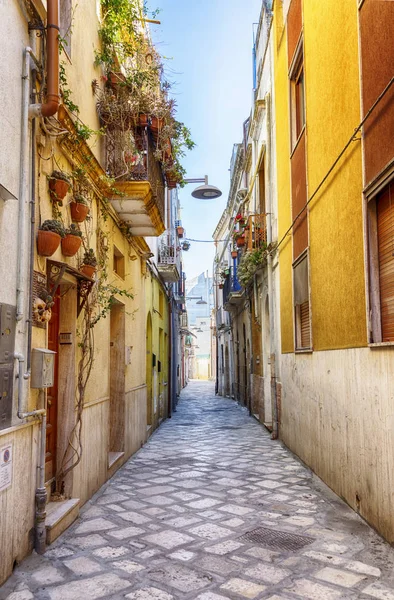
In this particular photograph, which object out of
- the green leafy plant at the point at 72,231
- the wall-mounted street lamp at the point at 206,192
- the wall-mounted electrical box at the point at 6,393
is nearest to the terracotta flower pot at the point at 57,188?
the green leafy plant at the point at 72,231

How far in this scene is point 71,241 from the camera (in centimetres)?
522

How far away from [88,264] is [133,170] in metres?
2.08

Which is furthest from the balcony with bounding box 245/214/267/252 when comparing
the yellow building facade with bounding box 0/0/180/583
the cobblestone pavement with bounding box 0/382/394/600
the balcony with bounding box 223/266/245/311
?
the cobblestone pavement with bounding box 0/382/394/600

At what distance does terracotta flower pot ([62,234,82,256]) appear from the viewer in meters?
5.21

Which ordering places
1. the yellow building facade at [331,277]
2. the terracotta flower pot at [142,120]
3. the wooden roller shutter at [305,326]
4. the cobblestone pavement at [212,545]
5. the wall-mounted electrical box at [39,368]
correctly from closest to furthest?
the cobblestone pavement at [212,545] → the wall-mounted electrical box at [39,368] → the yellow building facade at [331,277] → the terracotta flower pot at [142,120] → the wooden roller shutter at [305,326]

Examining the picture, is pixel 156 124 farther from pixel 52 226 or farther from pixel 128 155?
pixel 52 226

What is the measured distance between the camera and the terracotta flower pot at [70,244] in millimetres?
5207

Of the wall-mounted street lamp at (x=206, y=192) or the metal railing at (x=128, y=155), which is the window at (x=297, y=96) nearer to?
the metal railing at (x=128, y=155)

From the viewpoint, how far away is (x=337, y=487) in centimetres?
616

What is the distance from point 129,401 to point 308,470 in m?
3.18

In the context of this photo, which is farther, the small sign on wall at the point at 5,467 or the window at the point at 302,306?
the window at the point at 302,306

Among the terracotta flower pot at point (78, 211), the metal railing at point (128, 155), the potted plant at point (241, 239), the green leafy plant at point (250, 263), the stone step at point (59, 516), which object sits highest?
the potted plant at point (241, 239)

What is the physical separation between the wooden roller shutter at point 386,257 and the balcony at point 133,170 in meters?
3.50

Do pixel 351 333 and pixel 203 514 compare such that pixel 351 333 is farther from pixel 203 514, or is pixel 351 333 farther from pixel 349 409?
pixel 203 514
